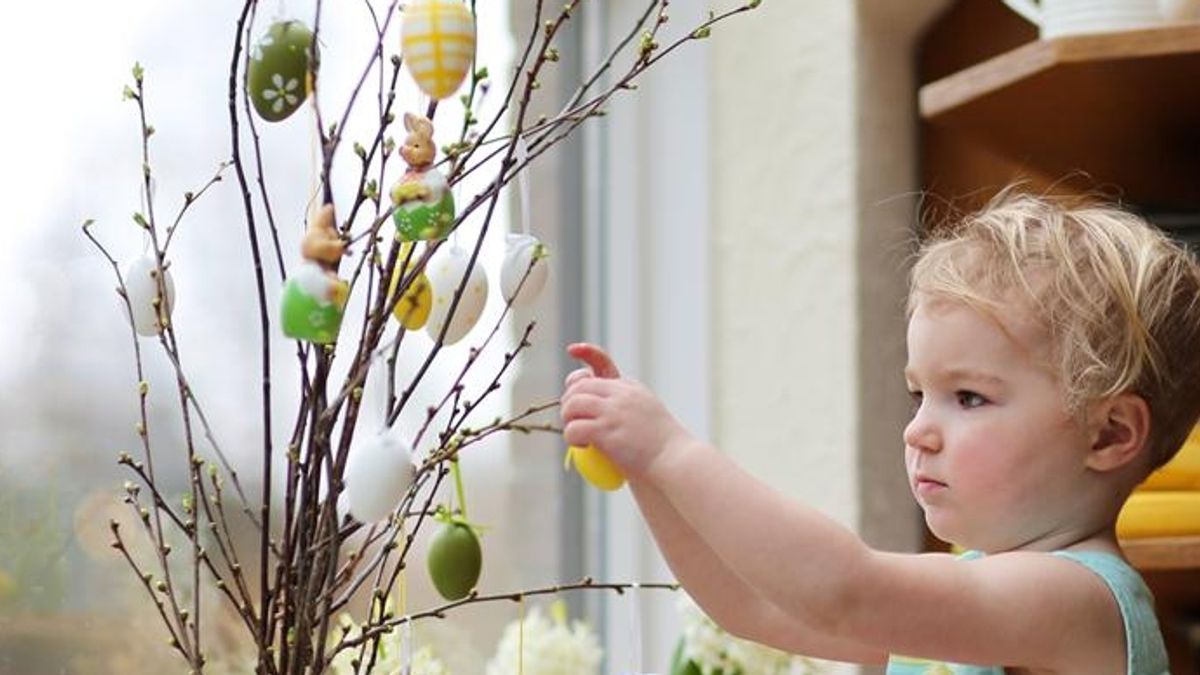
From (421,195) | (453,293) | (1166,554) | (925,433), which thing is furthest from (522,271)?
(1166,554)

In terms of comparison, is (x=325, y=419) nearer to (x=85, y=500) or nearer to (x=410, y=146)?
(x=410, y=146)

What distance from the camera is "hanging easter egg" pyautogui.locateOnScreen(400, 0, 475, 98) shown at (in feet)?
3.26

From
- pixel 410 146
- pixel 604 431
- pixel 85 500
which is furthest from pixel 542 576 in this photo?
pixel 410 146

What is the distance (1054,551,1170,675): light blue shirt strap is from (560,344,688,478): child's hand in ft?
0.88

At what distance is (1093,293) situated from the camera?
1173 millimetres

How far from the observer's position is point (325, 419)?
993mm

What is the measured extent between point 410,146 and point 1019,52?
0.81m

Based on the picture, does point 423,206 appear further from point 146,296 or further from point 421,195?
point 146,296

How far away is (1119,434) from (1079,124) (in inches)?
26.1

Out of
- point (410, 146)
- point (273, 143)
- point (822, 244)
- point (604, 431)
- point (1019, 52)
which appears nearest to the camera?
point (410, 146)

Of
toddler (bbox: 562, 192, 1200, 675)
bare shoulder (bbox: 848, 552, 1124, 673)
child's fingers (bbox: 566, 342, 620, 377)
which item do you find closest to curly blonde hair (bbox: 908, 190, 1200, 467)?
toddler (bbox: 562, 192, 1200, 675)

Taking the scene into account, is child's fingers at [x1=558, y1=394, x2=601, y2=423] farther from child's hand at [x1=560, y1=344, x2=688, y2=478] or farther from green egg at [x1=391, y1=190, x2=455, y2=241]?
green egg at [x1=391, y1=190, x2=455, y2=241]

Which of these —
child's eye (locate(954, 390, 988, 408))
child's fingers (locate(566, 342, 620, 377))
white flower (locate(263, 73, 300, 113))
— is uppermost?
white flower (locate(263, 73, 300, 113))

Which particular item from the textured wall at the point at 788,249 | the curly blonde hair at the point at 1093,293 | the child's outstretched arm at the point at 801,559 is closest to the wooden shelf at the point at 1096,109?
the textured wall at the point at 788,249
